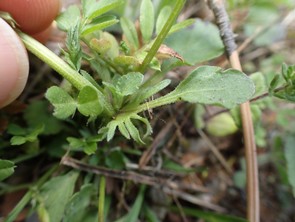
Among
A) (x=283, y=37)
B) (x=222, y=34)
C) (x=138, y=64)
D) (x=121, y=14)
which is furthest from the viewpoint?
(x=283, y=37)

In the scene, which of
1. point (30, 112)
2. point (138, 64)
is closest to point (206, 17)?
point (138, 64)

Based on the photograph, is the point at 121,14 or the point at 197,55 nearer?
the point at 197,55

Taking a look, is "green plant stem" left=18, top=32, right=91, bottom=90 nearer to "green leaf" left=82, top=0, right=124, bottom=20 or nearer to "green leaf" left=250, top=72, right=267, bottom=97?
"green leaf" left=82, top=0, right=124, bottom=20

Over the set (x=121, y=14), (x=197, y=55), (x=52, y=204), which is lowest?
(x=52, y=204)

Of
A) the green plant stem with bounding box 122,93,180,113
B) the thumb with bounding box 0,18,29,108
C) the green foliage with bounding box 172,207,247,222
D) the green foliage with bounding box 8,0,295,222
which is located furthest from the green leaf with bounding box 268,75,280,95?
the thumb with bounding box 0,18,29,108

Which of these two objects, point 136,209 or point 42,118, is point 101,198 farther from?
point 42,118

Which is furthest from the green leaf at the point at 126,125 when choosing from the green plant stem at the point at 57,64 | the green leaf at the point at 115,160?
the green leaf at the point at 115,160

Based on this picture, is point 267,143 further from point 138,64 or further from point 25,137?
point 25,137

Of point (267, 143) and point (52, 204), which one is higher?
point (52, 204)
